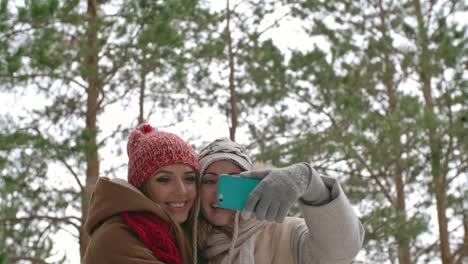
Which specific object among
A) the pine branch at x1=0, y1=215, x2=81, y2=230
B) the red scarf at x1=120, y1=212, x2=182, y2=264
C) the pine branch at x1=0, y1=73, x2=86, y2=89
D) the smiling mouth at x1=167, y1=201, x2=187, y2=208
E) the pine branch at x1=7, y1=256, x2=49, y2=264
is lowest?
the pine branch at x1=7, y1=256, x2=49, y2=264

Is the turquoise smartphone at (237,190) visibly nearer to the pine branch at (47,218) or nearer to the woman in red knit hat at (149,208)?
the woman in red knit hat at (149,208)

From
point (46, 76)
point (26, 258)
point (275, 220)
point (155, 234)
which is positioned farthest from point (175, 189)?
point (46, 76)

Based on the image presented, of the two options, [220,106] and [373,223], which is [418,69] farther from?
[220,106]

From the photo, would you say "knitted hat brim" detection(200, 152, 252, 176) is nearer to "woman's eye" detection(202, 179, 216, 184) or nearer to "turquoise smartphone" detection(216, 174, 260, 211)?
"woman's eye" detection(202, 179, 216, 184)

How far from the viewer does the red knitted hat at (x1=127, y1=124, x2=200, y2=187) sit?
250 centimetres

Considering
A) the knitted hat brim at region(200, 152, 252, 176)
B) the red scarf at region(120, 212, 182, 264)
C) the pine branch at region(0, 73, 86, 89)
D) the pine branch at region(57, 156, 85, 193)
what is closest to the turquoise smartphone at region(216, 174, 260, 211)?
the red scarf at region(120, 212, 182, 264)

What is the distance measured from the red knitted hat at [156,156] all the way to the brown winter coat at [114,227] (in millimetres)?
158

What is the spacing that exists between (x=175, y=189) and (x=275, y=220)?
21.5 inches

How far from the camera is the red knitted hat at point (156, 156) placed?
2498mm

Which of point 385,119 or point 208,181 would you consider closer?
point 208,181

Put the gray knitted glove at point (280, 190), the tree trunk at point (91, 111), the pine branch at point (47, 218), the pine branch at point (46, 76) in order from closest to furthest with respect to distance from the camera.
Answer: the gray knitted glove at point (280, 190), the pine branch at point (46, 76), the tree trunk at point (91, 111), the pine branch at point (47, 218)

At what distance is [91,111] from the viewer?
29.0ft

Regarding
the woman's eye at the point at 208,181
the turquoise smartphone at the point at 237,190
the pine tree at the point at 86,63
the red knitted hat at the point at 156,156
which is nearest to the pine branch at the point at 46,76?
the pine tree at the point at 86,63

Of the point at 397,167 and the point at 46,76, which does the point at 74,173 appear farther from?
the point at 397,167
